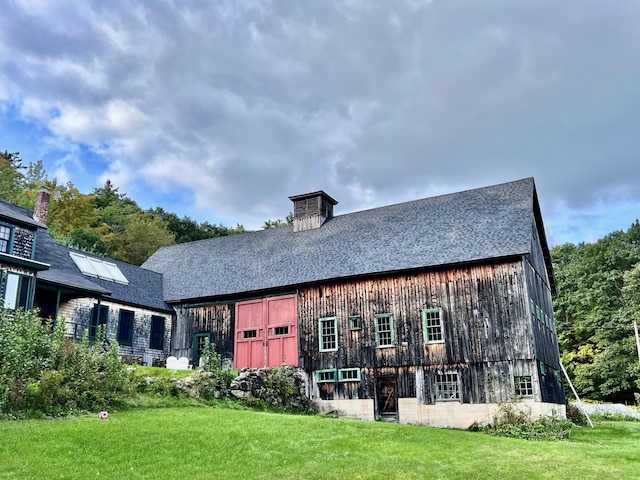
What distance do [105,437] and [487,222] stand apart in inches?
673

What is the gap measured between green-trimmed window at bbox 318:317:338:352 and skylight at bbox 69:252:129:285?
10.3m

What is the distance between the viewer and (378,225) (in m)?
27.6

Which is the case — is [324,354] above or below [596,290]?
below

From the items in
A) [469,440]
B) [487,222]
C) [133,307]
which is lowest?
[469,440]

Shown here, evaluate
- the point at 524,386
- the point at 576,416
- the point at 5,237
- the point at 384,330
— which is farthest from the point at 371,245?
the point at 5,237

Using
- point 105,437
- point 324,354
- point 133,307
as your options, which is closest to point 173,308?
point 133,307

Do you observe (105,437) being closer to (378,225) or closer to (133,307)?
(133,307)

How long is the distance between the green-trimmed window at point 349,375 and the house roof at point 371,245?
3.85 m

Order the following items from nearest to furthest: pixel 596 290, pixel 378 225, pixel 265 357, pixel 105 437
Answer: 1. pixel 105 437
2. pixel 265 357
3. pixel 378 225
4. pixel 596 290

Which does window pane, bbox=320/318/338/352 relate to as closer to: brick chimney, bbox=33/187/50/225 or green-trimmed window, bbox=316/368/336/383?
green-trimmed window, bbox=316/368/336/383

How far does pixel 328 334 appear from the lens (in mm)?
24594

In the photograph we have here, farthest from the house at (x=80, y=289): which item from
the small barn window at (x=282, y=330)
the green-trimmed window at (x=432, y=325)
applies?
the green-trimmed window at (x=432, y=325)

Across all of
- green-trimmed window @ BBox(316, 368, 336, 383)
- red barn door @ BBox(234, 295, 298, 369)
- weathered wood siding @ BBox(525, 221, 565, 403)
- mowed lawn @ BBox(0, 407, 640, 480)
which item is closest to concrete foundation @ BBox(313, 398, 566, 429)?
weathered wood siding @ BBox(525, 221, 565, 403)

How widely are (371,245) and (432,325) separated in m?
5.09
